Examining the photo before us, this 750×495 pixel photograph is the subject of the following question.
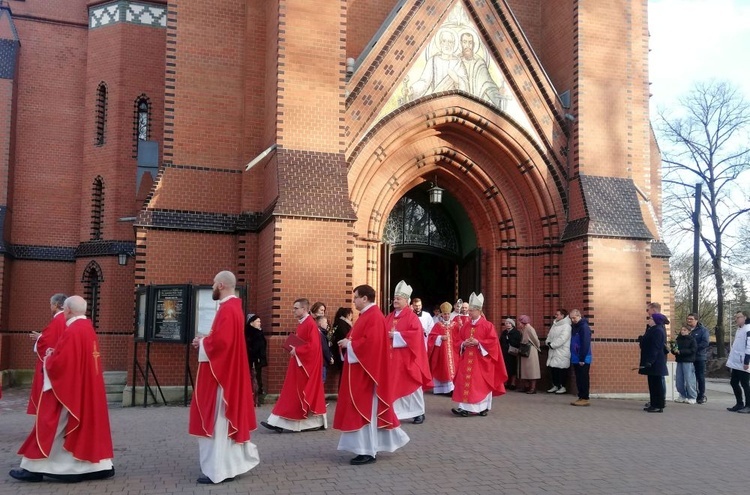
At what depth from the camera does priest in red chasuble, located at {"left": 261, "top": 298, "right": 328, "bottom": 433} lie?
905cm

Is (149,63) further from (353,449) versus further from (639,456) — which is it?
(639,456)

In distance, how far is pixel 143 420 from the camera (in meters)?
10.3

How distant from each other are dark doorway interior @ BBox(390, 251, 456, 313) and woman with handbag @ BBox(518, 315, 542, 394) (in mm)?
4760

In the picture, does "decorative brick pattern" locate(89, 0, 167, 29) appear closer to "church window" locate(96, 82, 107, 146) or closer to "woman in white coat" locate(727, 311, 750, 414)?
"church window" locate(96, 82, 107, 146)

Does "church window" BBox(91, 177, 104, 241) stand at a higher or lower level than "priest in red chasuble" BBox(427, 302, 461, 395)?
higher

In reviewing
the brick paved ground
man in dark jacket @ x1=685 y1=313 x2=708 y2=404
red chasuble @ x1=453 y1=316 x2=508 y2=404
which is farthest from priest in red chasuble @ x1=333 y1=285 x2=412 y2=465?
man in dark jacket @ x1=685 y1=313 x2=708 y2=404

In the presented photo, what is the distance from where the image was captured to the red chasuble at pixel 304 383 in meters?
9.05

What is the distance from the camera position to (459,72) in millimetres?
14414

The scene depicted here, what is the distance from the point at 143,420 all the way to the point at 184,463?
3367 millimetres

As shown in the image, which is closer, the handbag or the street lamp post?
the handbag

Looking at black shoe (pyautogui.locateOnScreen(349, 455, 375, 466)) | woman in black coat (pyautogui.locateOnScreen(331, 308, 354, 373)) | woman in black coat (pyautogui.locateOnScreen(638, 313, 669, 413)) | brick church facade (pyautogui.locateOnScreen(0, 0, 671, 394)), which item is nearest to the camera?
black shoe (pyautogui.locateOnScreen(349, 455, 375, 466))

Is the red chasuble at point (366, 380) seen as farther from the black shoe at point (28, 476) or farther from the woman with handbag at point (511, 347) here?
the woman with handbag at point (511, 347)

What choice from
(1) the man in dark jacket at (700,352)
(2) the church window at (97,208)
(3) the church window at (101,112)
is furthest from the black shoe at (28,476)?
(3) the church window at (101,112)

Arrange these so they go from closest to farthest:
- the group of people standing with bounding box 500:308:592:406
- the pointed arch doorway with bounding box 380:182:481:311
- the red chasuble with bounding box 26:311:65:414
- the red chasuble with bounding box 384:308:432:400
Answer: the red chasuble with bounding box 26:311:65:414
the red chasuble with bounding box 384:308:432:400
the group of people standing with bounding box 500:308:592:406
the pointed arch doorway with bounding box 380:182:481:311
